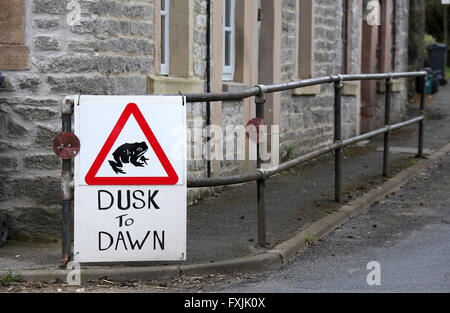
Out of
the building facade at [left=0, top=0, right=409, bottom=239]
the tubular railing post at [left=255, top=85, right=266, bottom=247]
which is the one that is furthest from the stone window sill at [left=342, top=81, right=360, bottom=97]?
the tubular railing post at [left=255, top=85, right=266, bottom=247]

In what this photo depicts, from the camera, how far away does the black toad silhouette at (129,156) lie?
21.2 feet

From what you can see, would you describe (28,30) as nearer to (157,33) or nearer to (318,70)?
(157,33)

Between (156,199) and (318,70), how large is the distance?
8.17 m

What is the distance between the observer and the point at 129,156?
6.47 meters

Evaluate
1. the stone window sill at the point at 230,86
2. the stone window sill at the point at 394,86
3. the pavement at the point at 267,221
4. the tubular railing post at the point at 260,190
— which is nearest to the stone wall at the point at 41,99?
the pavement at the point at 267,221

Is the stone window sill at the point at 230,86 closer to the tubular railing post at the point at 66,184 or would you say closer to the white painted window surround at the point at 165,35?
the white painted window surround at the point at 165,35

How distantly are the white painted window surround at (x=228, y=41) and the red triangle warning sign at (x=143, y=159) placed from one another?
480 cm

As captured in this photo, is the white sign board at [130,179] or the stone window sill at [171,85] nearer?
the white sign board at [130,179]

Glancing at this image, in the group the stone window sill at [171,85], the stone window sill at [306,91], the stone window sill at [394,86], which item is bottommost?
the stone window sill at [171,85]

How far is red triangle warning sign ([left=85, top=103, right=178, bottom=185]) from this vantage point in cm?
645

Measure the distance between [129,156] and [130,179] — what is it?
15cm

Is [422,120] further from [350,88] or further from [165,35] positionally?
[165,35]

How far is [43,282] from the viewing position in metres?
6.25
